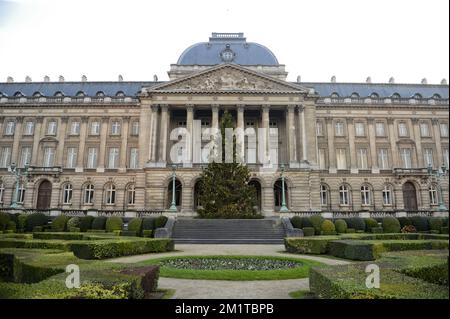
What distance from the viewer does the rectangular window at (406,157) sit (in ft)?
165

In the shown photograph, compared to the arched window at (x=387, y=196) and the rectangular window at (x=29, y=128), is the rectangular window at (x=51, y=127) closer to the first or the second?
the rectangular window at (x=29, y=128)

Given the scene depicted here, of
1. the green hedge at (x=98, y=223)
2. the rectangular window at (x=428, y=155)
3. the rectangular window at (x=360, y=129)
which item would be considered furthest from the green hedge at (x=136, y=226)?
the rectangular window at (x=428, y=155)

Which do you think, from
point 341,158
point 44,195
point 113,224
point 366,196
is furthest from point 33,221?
point 366,196

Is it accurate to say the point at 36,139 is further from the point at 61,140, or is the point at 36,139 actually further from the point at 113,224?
the point at 113,224

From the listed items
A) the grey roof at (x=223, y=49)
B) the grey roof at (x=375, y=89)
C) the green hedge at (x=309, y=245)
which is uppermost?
the grey roof at (x=223, y=49)

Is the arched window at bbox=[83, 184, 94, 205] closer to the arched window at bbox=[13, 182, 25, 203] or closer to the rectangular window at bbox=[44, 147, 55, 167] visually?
the rectangular window at bbox=[44, 147, 55, 167]

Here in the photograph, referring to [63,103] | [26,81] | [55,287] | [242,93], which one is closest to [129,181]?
[63,103]

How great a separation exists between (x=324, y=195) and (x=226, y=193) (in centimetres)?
2304

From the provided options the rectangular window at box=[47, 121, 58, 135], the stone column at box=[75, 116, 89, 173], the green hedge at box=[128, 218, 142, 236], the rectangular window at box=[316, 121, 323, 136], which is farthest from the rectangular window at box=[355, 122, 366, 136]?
the rectangular window at box=[47, 121, 58, 135]

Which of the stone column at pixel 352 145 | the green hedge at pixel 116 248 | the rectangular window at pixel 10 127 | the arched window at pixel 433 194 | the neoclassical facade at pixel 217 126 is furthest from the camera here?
the rectangular window at pixel 10 127

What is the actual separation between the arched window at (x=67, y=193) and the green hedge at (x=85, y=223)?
19.5 m

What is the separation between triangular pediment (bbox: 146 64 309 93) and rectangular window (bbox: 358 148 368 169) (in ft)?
45.2

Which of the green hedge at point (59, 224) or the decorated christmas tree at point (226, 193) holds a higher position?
the decorated christmas tree at point (226, 193)
